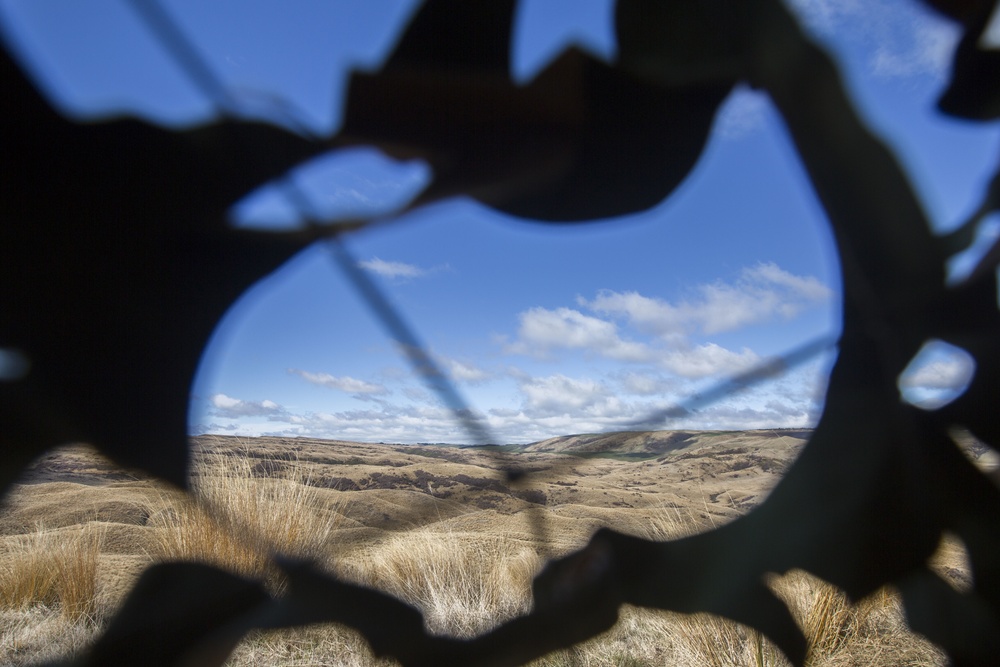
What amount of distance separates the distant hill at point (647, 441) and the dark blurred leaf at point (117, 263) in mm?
435

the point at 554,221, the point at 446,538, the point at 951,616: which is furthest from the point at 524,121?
the point at 446,538

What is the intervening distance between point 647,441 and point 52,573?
2.28 metres

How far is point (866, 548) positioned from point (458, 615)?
1.34m

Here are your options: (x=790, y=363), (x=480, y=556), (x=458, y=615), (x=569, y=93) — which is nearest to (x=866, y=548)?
(x=790, y=363)

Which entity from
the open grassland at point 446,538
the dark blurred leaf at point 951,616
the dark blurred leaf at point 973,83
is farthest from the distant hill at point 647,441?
the dark blurred leaf at point 973,83

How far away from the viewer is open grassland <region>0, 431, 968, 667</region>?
32.4 inches

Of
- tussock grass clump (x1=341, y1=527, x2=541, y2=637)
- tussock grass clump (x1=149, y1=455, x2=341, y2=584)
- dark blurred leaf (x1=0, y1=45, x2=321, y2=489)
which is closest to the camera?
dark blurred leaf (x1=0, y1=45, x2=321, y2=489)

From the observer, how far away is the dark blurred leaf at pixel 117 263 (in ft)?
1.92

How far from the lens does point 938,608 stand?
0.87 metres

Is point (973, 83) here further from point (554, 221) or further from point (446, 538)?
point (446, 538)

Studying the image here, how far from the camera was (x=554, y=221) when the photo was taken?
28.2 inches

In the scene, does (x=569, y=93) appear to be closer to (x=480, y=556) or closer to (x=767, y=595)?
(x=767, y=595)

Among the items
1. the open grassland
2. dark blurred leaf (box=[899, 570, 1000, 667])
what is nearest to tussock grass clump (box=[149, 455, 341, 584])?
the open grassland

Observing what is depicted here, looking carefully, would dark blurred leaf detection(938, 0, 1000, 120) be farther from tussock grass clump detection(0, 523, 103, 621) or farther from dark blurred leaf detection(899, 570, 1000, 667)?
tussock grass clump detection(0, 523, 103, 621)
